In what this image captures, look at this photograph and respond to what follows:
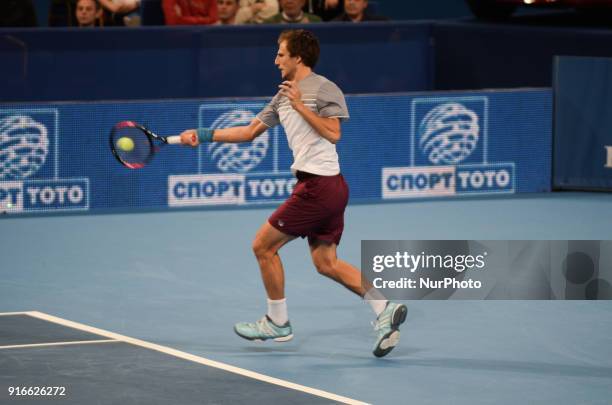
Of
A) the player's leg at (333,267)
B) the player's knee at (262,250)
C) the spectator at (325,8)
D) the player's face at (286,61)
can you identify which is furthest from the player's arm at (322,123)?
the spectator at (325,8)

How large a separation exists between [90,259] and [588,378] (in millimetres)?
4977

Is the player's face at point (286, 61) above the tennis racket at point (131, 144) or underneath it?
above

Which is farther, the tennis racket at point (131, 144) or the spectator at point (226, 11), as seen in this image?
the spectator at point (226, 11)

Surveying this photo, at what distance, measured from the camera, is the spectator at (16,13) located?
16.5 metres

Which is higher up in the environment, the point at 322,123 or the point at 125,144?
the point at 322,123

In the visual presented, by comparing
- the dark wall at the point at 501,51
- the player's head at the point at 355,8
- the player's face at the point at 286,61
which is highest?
the player's head at the point at 355,8

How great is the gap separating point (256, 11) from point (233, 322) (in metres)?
8.22

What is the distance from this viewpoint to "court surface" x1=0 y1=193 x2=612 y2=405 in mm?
8062

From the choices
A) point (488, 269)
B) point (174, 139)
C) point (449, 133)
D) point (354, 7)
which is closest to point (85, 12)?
point (354, 7)

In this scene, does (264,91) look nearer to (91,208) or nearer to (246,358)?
(91,208)

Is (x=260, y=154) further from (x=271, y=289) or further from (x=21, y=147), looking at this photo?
(x=271, y=289)

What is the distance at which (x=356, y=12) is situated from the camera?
1742cm

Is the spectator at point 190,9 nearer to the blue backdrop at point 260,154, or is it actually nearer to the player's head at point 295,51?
the blue backdrop at point 260,154

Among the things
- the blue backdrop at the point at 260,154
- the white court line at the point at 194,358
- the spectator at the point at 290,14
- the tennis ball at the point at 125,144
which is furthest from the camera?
the spectator at the point at 290,14
